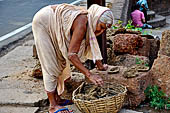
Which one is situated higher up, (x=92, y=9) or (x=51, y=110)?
(x=92, y=9)

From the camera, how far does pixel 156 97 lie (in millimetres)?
4609

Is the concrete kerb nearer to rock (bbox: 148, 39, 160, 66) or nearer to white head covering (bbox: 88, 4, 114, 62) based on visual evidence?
A: rock (bbox: 148, 39, 160, 66)

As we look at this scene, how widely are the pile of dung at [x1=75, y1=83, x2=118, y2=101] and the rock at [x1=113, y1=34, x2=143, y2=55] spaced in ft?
5.11

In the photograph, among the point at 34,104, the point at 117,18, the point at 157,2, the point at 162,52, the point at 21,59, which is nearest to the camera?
the point at 34,104

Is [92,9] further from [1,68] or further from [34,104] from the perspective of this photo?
[1,68]

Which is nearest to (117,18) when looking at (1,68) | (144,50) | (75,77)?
(144,50)

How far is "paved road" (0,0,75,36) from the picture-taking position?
9.99 metres

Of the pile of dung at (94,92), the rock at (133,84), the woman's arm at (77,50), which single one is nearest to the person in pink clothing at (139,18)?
the rock at (133,84)

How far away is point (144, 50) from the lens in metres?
5.98

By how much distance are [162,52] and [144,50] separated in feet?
3.02

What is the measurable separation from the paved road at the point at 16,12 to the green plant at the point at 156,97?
551 cm

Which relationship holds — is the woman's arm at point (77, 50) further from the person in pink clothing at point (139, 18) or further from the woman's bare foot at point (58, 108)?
the person in pink clothing at point (139, 18)

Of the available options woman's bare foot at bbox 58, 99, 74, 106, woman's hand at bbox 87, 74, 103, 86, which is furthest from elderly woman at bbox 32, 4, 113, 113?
woman's bare foot at bbox 58, 99, 74, 106

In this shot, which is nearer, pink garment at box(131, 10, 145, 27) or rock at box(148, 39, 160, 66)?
rock at box(148, 39, 160, 66)
